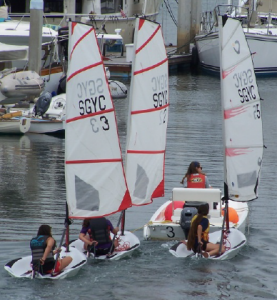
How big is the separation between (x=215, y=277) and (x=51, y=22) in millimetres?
29006

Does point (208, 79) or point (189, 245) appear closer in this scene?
point (189, 245)

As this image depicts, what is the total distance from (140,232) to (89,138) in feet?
9.26

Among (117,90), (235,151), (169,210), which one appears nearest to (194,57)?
(117,90)

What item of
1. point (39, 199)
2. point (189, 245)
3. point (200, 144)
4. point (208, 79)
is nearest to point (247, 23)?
point (208, 79)

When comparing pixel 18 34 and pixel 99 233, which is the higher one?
pixel 18 34

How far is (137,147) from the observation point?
39.1 feet

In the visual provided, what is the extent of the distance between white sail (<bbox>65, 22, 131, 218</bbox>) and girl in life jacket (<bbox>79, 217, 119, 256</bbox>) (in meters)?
0.23

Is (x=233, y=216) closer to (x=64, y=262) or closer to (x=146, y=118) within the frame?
(x=146, y=118)

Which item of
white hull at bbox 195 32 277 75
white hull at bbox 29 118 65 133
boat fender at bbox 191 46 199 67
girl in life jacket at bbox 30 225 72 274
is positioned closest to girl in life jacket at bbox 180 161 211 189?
girl in life jacket at bbox 30 225 72 274

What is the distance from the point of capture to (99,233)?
10.8m

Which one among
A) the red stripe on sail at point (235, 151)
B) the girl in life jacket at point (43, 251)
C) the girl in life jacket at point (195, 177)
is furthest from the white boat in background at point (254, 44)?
the girl in life jacket at point (43, 251)

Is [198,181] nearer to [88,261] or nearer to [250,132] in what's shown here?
[250,132]

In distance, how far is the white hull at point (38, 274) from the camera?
998 centimetres

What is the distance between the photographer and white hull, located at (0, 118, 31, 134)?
2125cm
